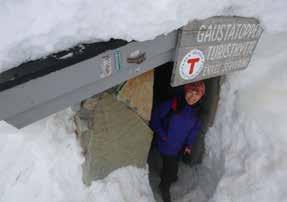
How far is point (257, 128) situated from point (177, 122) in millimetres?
956

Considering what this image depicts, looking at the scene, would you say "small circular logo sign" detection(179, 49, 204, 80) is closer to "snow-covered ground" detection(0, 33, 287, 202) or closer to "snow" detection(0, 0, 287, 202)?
"snow" detection(0, 0, 287, 202)

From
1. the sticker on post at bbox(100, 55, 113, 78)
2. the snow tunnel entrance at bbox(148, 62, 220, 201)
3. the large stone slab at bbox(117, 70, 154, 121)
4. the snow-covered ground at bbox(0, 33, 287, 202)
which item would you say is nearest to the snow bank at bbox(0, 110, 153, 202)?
the snow-covered ground at bbox(0, 33, 287, 202)

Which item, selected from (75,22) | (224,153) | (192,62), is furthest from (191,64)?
(224,153)

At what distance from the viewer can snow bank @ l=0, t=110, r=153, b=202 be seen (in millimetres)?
2801

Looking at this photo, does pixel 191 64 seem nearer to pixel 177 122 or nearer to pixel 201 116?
pixel 177 122

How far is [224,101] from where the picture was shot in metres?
3.99

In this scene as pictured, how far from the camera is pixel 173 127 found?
4.02 metres

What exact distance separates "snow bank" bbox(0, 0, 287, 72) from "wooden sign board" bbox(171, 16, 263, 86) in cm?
22

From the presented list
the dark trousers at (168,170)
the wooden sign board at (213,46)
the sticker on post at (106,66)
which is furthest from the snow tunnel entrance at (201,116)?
the sticker on post at (106,66)

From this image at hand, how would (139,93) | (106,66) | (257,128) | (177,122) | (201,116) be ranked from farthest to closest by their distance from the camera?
(201,116)
(177,122)
(257,128)
(139,93)
(106,66)

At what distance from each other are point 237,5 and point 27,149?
234 cm

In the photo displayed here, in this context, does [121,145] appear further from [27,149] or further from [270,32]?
[270,32]

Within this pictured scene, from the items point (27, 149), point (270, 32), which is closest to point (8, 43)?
point (27, 149)

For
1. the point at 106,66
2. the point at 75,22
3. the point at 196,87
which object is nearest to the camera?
the point at 75,22
